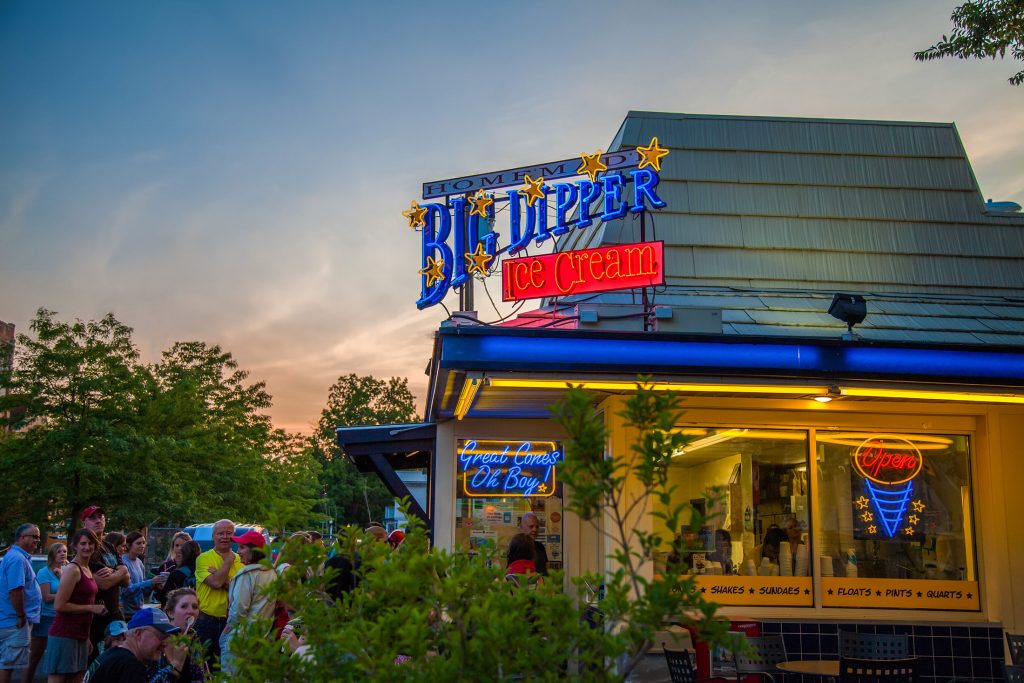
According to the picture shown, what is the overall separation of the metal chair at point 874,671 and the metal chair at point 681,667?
1.00 metres

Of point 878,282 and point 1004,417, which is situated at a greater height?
point 878,282

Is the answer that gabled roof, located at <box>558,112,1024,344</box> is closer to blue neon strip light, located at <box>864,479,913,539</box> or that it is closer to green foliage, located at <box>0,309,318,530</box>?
blue neon strip light, located at <box>864,479,913,539</box>

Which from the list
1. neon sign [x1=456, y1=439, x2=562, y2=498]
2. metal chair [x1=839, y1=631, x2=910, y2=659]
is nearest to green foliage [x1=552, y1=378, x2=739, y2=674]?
metal chair [x1=839, y1=631, x2=910, y2=659]

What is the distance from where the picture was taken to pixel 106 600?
831 centimetres

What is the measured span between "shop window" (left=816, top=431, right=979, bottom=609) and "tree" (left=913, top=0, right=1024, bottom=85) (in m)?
5.02

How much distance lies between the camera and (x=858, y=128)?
13.8 m

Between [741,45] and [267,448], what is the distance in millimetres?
30618

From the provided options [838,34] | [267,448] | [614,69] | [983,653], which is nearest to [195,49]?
[614,69]

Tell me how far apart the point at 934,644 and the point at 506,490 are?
5144 millimetres

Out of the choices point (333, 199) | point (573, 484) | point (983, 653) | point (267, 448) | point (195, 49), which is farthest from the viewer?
point (267, 448)

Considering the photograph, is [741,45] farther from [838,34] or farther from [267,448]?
[267,448]

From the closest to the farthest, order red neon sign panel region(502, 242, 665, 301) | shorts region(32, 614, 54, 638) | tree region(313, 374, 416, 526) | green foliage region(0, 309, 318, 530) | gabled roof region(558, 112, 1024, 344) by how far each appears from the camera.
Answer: shorts region(32, 614, 54, 638)
red neon sign panel region(502, 242, 665, 301)
gabled roof region(558, 112, 1024, 344)
green foliage region(0, 309, 318, 530)
tree region(313, 374, 416, 526)

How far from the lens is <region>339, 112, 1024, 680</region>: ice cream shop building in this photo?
7738mm

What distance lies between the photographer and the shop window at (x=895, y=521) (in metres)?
9.12
